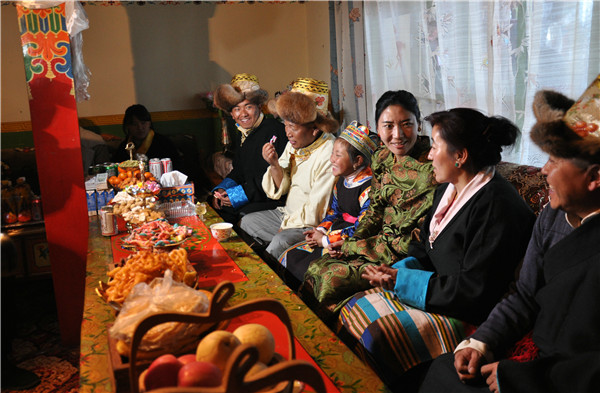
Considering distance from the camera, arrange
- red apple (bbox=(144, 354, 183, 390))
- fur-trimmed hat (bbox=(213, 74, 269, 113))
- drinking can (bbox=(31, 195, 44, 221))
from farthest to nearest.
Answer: fur-trimmed hat (bbox=(213, 74, 269, 113))
drinking can (bbox=(31, 195, 44, 221))
red apple (bbox=(144, 354, 183, 390))

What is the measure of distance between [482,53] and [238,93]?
1822 millimetres

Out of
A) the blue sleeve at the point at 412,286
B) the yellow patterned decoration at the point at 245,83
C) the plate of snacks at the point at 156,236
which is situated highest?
the yellow patterned decoration at the point at 245,83

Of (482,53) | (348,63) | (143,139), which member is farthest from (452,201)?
(143,139)

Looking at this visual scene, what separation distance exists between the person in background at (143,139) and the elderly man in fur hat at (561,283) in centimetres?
345

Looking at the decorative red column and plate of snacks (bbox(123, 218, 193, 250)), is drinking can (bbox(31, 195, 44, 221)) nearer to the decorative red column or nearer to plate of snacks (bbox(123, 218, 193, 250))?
the decorative red column

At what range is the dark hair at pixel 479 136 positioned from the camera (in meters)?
1.98

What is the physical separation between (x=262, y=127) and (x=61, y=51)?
1.62 meters

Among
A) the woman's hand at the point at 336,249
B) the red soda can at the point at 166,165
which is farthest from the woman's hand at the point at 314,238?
the red soda can at the point at 166,165

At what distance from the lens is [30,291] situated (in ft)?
12.6

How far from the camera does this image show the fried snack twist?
1626 mm

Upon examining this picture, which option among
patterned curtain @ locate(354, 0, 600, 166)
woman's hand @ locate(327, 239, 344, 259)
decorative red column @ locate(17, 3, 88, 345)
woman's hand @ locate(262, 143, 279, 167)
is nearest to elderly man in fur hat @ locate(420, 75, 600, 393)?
woman's hand @ locate(327, 239, 344, 259)

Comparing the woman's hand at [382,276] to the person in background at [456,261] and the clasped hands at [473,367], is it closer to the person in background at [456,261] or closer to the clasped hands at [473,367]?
the person in background at [456,261]

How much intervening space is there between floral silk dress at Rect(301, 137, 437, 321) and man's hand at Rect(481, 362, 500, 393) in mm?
795

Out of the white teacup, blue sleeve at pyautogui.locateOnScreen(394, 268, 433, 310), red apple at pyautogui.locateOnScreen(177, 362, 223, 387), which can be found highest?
red apple at pyautogui.locateOnScreen(177, 362, 223, 387)
